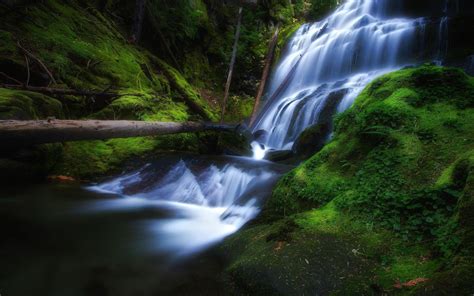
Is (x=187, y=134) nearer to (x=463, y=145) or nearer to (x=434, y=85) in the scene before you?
(x=434, y=85)

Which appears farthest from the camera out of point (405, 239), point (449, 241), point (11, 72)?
point (11, 72)

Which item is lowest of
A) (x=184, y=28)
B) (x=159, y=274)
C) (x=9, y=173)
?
(x=159, y=274)

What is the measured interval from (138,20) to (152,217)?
10.1 metres

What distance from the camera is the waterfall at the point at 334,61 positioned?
38.9 feet

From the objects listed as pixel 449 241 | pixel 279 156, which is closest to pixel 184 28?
pixel 279 156

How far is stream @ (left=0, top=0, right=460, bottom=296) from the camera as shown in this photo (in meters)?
3.36

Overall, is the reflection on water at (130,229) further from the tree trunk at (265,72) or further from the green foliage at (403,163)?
the tree trunk at (265,72)

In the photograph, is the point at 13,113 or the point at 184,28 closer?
the point at 13,113

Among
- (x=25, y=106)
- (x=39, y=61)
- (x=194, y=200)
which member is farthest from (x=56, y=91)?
(x=194, y=200)

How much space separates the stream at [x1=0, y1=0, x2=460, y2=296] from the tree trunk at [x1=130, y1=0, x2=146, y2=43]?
6.77 meters

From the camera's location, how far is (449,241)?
98.1 inches

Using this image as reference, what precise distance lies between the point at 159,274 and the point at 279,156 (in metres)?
6.45

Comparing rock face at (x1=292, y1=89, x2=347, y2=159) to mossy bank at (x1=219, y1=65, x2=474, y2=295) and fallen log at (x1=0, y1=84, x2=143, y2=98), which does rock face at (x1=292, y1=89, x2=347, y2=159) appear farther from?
fallen log at (x1=0, y1=84, x2=143, y2=98)

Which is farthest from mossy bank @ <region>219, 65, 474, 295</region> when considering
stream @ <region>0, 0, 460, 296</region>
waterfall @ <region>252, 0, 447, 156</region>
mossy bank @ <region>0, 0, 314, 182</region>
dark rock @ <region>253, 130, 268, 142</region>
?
→ dark rock @ <region>253, 130, 268, 142</region>
